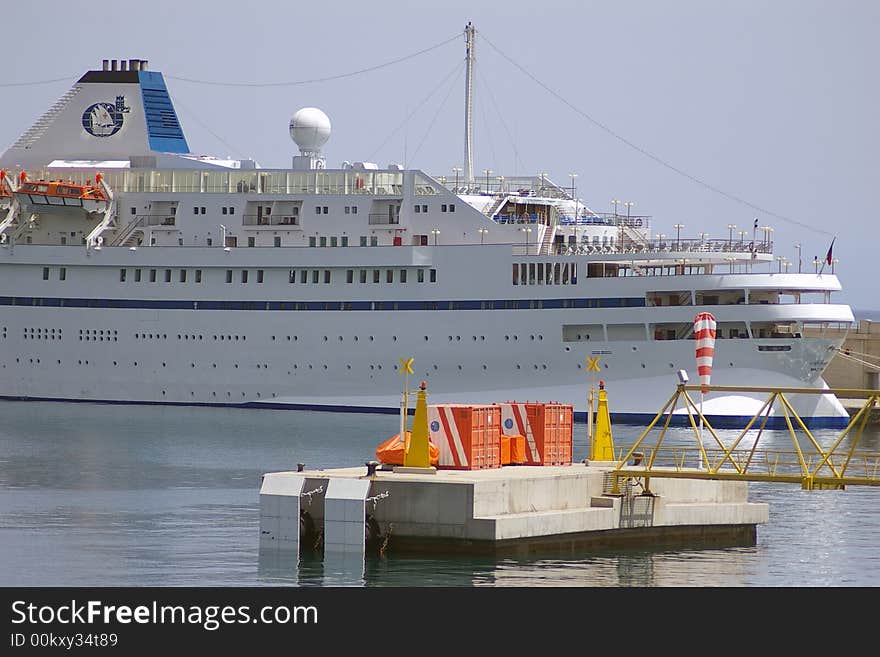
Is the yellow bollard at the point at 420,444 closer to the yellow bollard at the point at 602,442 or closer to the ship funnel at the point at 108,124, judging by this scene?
the yellow bollard at the point at 602,442

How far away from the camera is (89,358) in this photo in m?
57.8

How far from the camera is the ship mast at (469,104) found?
57.6m

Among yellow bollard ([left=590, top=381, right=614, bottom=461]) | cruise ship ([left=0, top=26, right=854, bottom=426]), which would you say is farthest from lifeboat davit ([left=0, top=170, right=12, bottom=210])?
yellow bollard ([left=590, top=381, right=614, bottom=461])

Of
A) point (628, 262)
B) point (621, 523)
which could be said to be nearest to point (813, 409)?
point (628, 262)

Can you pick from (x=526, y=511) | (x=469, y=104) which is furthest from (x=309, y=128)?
(x=526, y=511)

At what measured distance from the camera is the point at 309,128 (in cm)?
5806

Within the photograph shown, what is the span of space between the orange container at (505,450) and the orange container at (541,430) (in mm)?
310

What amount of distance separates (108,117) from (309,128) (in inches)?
260

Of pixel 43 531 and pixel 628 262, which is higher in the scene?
pixel 628 262

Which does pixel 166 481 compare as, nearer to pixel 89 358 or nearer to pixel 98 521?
pixel 98 521

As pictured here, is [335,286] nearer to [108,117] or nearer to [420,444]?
[108,117]

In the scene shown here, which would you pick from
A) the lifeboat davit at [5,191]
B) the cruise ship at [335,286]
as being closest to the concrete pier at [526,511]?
the cruise ship at [335,286]
